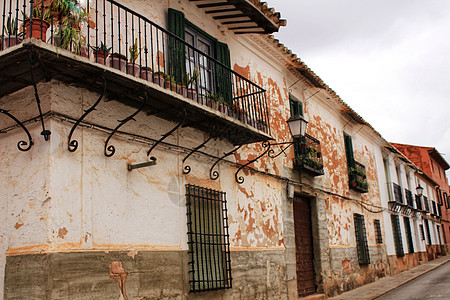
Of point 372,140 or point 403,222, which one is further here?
point 403,222

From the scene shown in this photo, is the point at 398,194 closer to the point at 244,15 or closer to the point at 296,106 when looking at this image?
the point at 296,106

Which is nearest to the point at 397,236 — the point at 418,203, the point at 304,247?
the point at 418,203

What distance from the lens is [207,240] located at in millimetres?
7324

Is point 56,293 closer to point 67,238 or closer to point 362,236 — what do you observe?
point 67,238

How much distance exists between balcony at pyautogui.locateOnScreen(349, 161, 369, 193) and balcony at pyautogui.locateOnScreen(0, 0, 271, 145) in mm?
7563

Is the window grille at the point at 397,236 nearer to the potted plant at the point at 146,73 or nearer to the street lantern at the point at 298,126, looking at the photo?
the street lantern at the point at 298,126

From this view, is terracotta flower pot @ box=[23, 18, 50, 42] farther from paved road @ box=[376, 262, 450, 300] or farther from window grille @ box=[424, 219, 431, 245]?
window grille @ box=[424, 219, 431, 245]

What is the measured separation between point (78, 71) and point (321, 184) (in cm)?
854

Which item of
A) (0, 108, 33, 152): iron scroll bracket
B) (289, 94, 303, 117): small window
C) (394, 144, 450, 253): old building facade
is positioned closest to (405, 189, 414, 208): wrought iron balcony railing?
(394, 144, 450, 253): old building facade

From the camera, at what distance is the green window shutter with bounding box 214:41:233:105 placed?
8.13 metres

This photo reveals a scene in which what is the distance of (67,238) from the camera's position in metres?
5.04

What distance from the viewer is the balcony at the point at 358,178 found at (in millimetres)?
14570

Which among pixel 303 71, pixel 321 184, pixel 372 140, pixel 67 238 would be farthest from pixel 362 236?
pixel 67 238

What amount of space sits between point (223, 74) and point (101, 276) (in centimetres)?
451
